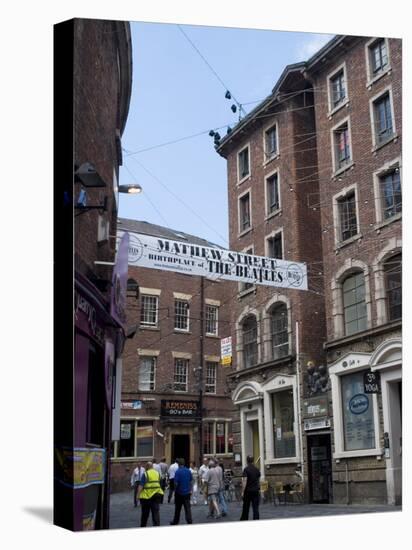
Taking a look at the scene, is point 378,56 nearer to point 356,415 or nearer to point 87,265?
point 356,415

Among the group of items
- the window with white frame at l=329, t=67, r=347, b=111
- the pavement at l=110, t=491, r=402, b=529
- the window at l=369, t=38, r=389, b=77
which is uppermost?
the window at l=369, t=38, r=389, b=77

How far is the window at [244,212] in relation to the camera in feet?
45.6

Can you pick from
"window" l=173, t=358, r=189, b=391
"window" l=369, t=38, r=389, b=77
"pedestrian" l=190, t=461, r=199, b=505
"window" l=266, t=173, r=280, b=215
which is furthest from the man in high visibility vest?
"window" l=369, t=38, r=389, b=77

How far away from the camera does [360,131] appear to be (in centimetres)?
1461

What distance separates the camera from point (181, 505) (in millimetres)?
11391

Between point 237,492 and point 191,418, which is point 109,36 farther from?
point 237,492

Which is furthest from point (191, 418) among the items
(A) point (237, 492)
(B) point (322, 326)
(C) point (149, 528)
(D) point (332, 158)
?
(D) point (332, 158)

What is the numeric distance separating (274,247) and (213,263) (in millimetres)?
1659

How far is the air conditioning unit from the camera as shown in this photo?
11648mm

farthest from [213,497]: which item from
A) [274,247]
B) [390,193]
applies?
[390,193]

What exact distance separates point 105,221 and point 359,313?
5.82 meters

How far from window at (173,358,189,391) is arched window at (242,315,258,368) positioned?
51.4 inches

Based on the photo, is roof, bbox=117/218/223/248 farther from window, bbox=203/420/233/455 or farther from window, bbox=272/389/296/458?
window, bbox=272/389/296/458

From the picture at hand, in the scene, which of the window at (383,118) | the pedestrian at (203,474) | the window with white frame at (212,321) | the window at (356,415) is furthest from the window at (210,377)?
the window at (383,118)
